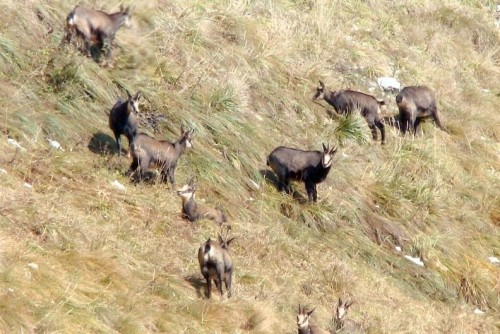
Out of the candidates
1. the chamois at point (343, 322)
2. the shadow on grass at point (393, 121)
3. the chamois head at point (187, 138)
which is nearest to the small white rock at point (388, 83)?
the shadow on grass at point (393, 121)

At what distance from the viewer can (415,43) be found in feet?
65.4

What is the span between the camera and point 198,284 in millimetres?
9617

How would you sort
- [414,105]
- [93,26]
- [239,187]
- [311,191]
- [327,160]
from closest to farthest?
1. [239,187]
2. [327,160]
3. [93,26]
4. [311,191]
5. [414,105]

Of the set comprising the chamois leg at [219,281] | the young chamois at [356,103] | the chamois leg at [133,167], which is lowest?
the young chamois at [356,103]

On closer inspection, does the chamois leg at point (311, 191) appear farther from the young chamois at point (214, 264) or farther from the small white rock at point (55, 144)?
the young chamois at point (214, 264)

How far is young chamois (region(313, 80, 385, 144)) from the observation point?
15586 millimetres

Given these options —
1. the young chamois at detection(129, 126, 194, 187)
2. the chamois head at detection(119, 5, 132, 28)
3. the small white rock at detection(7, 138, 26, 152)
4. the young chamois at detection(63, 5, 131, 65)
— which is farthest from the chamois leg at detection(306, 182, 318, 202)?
the small white rock at detection(7, 138, 26, 152)

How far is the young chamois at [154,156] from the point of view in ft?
36.7

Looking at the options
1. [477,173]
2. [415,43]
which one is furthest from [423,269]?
[415,43]

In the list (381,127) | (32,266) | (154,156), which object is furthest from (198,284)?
(381,127)

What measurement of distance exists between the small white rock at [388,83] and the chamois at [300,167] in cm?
482

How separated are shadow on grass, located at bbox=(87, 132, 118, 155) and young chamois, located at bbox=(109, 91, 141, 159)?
23cm

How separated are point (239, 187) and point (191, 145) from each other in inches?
37.8

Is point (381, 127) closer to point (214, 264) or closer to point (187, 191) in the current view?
point (187, 191)
